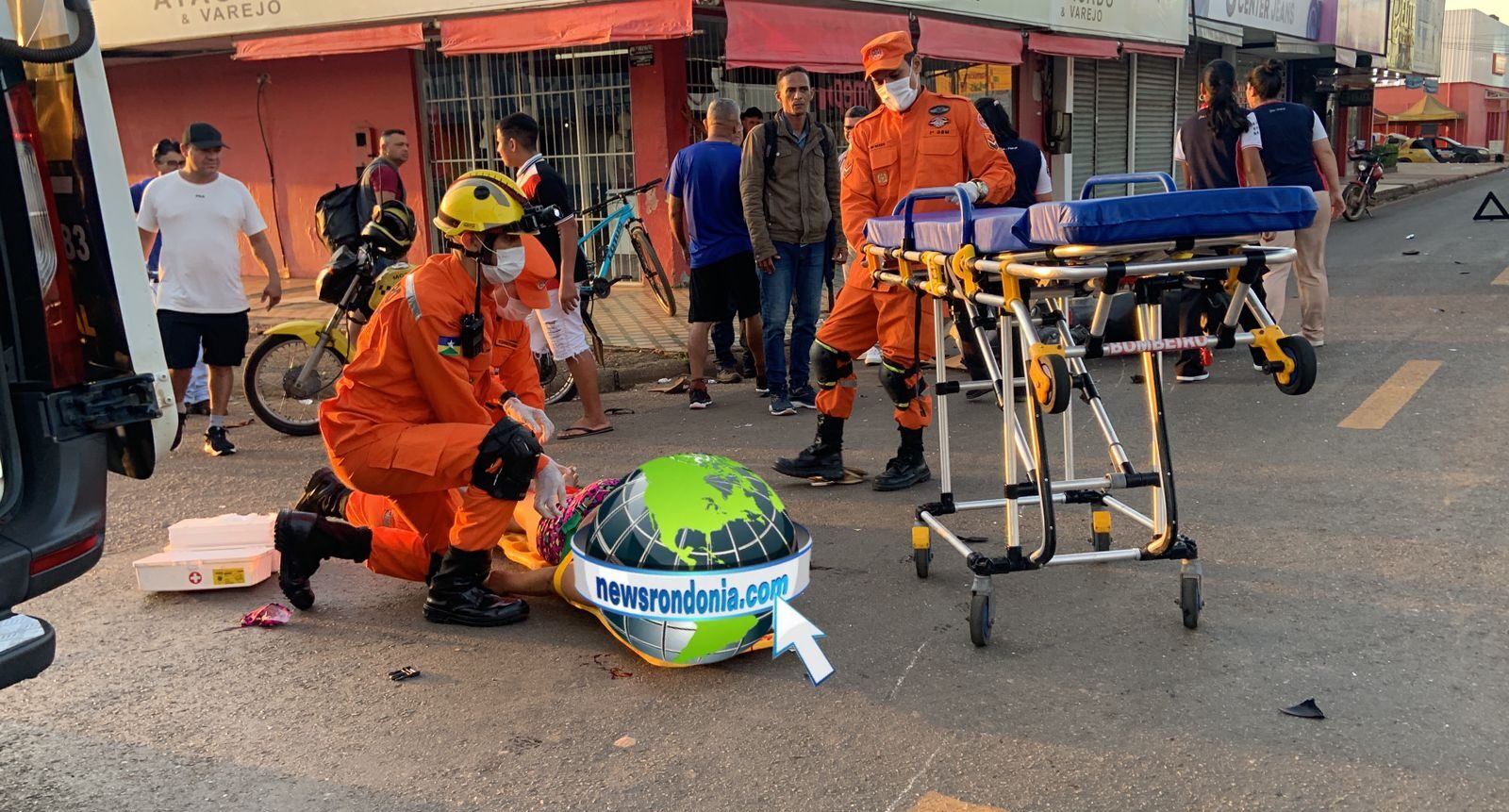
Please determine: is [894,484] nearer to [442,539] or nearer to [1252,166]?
[442,539]

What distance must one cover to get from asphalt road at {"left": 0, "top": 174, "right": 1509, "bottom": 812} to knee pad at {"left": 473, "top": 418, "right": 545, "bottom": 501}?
56 centimetres

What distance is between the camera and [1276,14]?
25.3 m

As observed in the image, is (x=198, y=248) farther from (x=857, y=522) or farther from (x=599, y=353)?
(x=857, y=522)

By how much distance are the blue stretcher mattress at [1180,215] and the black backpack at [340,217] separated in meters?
5.63

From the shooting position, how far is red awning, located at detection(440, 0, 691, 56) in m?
11.1

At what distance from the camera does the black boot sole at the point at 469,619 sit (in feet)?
14.1

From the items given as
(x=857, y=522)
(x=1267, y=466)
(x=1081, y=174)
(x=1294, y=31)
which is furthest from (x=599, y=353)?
(x=1294, y=31)

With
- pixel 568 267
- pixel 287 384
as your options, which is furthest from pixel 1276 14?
pixel 287 384

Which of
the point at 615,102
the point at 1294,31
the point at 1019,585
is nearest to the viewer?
the point at 1019,585

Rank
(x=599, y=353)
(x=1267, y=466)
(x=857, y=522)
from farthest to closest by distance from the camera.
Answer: (x=599, y=353)
(x=1267, y=466)
(x=857, y=522)

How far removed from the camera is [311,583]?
489cm

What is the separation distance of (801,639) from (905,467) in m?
2.42

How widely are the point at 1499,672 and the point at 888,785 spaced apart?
6.40ft

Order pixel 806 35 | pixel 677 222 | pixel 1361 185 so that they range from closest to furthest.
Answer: pixel 677 222, pixel 806 35, pixel 1361 185
